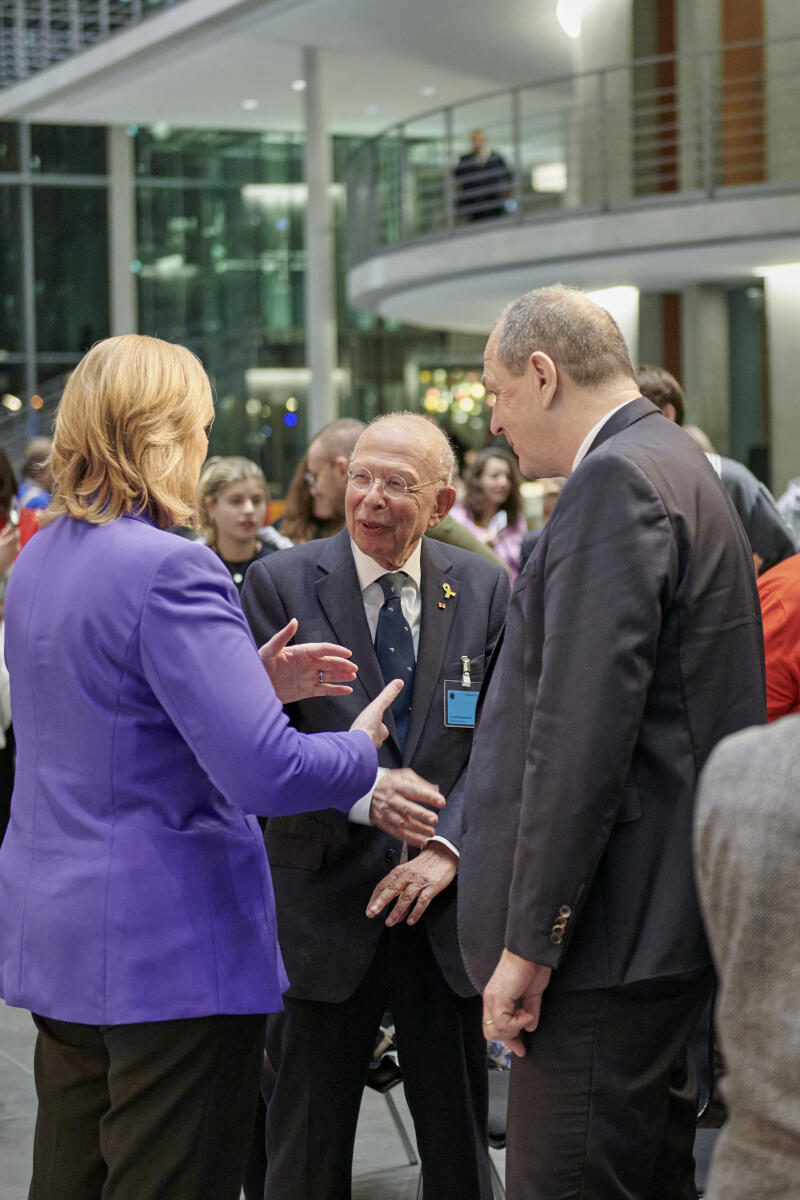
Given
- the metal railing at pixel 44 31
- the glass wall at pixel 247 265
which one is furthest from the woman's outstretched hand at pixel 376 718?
the glass wall at pixel 247 265

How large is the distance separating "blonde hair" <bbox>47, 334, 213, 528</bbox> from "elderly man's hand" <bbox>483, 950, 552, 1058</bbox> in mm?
786

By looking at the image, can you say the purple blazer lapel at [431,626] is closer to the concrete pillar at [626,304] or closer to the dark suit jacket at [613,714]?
the dark suit jacket at [613,714]

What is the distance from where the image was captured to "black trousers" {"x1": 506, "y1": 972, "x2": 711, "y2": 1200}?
2068 mm

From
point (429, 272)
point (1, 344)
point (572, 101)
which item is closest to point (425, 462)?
point (429, 272)

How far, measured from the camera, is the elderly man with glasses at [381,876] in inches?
105

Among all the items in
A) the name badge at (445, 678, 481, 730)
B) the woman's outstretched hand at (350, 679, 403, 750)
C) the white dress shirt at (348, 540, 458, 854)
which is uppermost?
the white dress shirt at (348, 540, 458, 854)

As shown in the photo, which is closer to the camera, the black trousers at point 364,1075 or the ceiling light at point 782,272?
the black trousers at point 364,1075

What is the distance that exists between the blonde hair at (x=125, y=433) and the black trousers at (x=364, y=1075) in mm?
1067

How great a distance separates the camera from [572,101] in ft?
Answer: 62.1

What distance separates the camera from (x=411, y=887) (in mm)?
2623

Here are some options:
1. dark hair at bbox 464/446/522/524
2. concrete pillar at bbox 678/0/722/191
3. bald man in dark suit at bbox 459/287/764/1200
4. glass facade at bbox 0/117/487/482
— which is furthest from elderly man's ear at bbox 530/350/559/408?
glass facade at bbox 0/117/487/482

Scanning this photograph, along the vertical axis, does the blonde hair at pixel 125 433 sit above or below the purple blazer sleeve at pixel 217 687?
above

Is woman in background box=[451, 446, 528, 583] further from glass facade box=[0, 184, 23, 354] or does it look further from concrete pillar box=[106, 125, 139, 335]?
glass facade box=[0, 184, 23, 354]

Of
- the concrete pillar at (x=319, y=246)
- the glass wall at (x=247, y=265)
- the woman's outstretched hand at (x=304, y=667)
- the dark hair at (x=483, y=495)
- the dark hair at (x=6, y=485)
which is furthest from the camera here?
the glass wall at (x=247, y=265)
